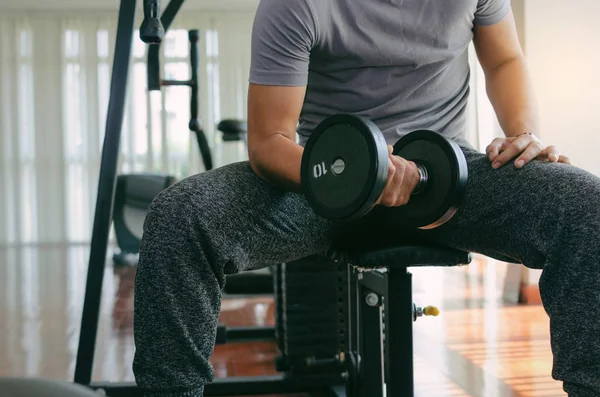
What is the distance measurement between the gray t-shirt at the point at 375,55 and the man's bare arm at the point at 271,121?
0.8 inches

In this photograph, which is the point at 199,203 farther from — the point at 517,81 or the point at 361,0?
the point at 517,81

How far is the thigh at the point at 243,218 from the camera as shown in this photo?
928mm

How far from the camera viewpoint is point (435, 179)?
3.11ft

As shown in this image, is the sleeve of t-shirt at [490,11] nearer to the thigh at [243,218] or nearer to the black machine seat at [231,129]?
the thigh at [243,218]

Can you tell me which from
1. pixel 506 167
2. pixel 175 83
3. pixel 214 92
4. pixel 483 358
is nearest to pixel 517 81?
pixel 506 167

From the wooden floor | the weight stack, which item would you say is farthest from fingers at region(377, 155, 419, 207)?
the wooden floor

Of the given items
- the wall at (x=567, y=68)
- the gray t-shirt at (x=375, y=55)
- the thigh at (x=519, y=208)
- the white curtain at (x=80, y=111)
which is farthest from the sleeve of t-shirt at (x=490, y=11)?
the white curtain at (x=80, y=111)

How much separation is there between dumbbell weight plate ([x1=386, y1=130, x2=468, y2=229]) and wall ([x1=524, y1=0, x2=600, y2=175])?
2369mm

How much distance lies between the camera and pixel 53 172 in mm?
7359

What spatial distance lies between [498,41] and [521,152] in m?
0.35

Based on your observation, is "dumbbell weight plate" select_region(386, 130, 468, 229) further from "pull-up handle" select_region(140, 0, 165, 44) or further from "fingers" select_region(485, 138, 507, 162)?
"pull-up handle" select_region(140, 0, 165, 44)

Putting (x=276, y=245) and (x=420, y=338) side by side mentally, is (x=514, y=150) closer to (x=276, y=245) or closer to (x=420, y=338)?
(x=276, y=245)

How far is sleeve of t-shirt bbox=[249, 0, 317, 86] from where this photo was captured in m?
1.10

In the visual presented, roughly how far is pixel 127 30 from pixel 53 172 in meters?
6.16
